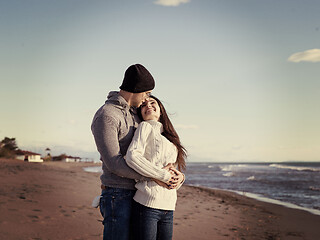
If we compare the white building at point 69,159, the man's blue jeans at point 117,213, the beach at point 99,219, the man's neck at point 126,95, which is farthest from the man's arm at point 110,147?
the white building at point 69,159

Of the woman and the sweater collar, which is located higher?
the sweater collar

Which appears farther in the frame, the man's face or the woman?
the man's face

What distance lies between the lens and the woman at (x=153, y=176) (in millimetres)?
2564

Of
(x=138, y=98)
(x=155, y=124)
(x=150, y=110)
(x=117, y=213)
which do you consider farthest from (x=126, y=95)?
(x=117, y=213)

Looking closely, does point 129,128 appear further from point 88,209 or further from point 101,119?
point 88,209

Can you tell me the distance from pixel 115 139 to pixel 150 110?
0.45 metres

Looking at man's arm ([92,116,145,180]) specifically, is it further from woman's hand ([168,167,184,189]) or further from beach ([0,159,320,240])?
beach ([0,159,320,240])

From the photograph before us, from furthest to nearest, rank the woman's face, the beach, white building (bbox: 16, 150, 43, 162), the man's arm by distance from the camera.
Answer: white building (bbox: 16, 150, 43, 162)
the beach
the woman's face
the man's arm

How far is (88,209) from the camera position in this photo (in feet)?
25.9

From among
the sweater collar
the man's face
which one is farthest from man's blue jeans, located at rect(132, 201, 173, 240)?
the man's face

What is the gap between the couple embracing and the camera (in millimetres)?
2562

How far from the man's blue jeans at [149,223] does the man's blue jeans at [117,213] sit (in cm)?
6

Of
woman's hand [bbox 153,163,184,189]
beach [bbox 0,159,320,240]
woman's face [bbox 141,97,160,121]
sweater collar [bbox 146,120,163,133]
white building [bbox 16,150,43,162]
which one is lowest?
white building [bbox 16,150,43,162]

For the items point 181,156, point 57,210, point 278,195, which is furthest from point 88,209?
point 278,195
